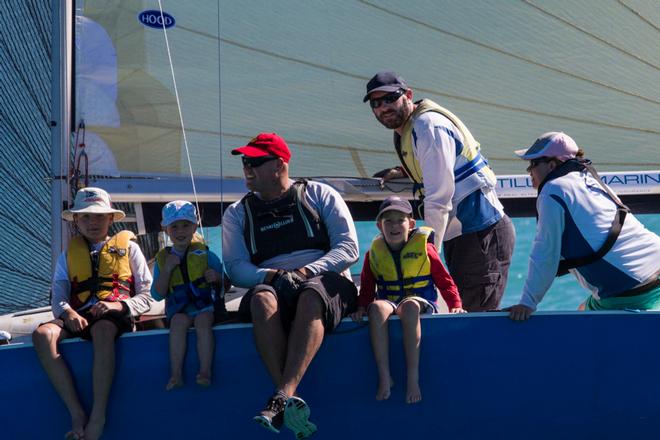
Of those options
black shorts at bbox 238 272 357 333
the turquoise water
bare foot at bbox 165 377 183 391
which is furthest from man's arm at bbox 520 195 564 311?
the turquoise water

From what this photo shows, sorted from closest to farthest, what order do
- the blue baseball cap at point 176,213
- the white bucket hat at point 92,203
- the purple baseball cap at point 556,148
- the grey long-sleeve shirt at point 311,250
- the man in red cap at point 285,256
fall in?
the man in red cap at point 285,256, the purple baseball cap at point 556,148, the grey long-sleeve shirt at point 311,250, the blue baseball cap at point 176,213, the white bucket hat at point 92,203

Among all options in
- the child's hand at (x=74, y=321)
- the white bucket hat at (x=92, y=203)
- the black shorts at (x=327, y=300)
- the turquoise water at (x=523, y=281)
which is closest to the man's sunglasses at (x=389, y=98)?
the black shorts at (x=327, y=300)

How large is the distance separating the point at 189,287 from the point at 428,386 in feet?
2.51

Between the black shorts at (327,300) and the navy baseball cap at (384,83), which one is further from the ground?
the navy baseball cap at (384,83)

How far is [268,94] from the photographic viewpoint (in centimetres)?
455

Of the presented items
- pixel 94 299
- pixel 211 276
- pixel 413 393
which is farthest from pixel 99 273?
pixel 413 393

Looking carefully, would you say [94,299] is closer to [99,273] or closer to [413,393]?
[99,273]

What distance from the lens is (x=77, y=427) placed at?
10.6ft

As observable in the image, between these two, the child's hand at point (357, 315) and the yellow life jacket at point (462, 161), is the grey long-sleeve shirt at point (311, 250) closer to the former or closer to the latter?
the child's hand at point (357, 315)

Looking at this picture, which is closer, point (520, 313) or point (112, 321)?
point (520, 313)

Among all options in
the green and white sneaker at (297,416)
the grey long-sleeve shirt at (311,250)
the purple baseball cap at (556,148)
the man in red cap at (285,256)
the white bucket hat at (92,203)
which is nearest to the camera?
the green and white sneaker at (297,416)

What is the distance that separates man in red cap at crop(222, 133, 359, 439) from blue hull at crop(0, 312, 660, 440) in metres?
0.13

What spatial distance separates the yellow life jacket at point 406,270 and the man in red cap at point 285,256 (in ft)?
0.29

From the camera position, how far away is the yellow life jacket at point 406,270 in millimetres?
3295
